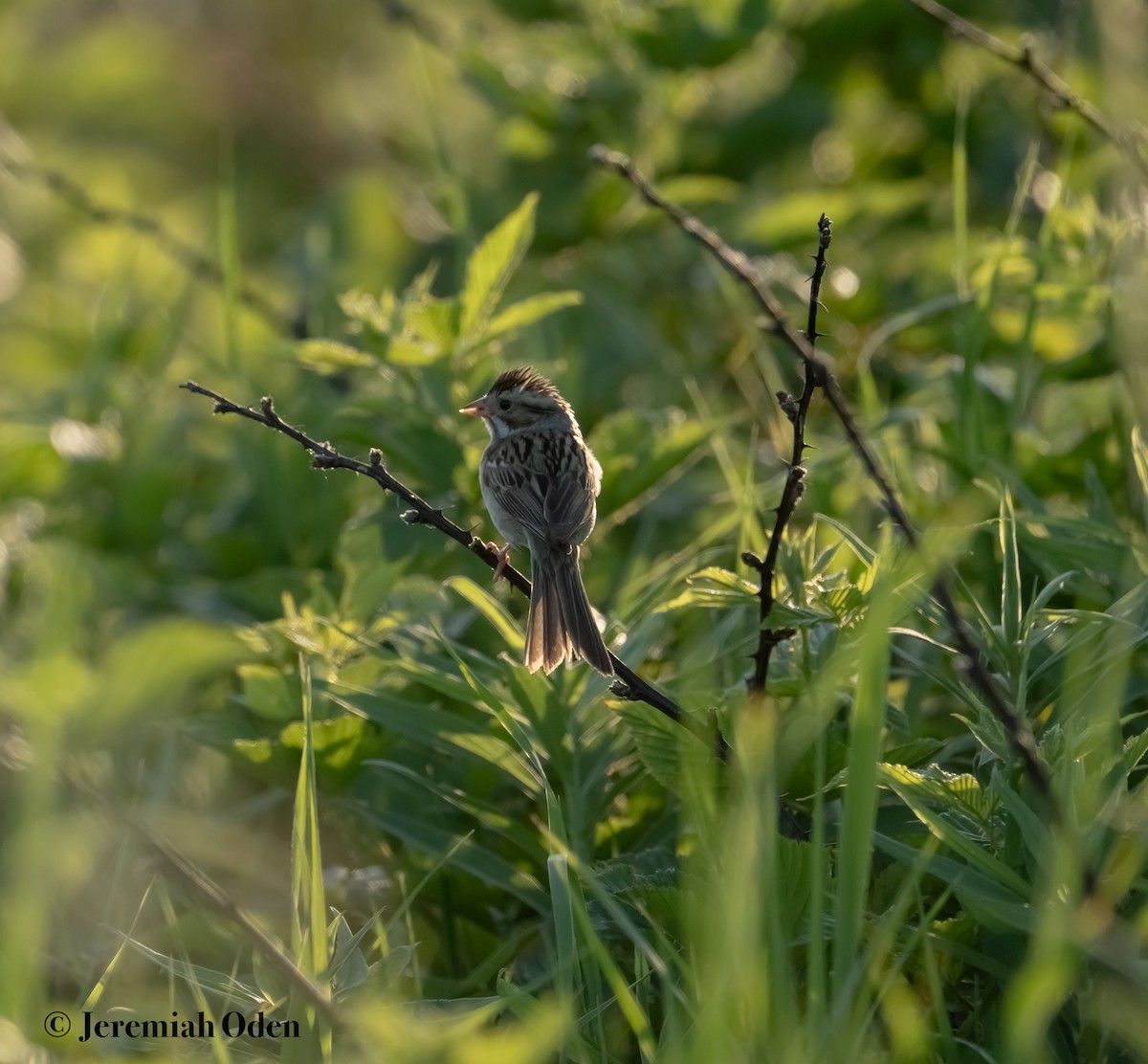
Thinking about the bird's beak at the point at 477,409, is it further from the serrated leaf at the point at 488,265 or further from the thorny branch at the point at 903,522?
the thorny branch at the point at 903,522

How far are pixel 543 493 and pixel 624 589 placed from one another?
30 centimetres

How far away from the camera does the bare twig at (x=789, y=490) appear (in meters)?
2.15

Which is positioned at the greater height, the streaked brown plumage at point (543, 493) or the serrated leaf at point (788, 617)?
the serrated leaf at point (788, 617)

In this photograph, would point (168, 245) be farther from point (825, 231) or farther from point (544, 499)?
point (825, 231)

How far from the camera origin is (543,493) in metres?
3.39

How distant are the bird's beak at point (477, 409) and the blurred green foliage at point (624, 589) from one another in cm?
4

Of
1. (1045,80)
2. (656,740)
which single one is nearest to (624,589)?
(656,740)

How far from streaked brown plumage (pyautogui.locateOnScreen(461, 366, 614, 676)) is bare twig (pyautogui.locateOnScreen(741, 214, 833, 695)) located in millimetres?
325

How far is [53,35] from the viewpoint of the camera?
819cm

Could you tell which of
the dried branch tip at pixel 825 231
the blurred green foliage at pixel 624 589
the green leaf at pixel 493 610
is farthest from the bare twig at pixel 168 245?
the dried branch tip at pixel 825 231

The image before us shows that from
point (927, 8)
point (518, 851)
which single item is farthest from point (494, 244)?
point (518, 851)

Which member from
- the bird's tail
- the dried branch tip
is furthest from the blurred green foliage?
the dried branch tip

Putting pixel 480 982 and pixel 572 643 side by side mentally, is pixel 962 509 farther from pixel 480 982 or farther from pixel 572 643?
pixel 480 982

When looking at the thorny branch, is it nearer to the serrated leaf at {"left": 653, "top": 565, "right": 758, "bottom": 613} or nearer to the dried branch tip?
the dried branch tip
